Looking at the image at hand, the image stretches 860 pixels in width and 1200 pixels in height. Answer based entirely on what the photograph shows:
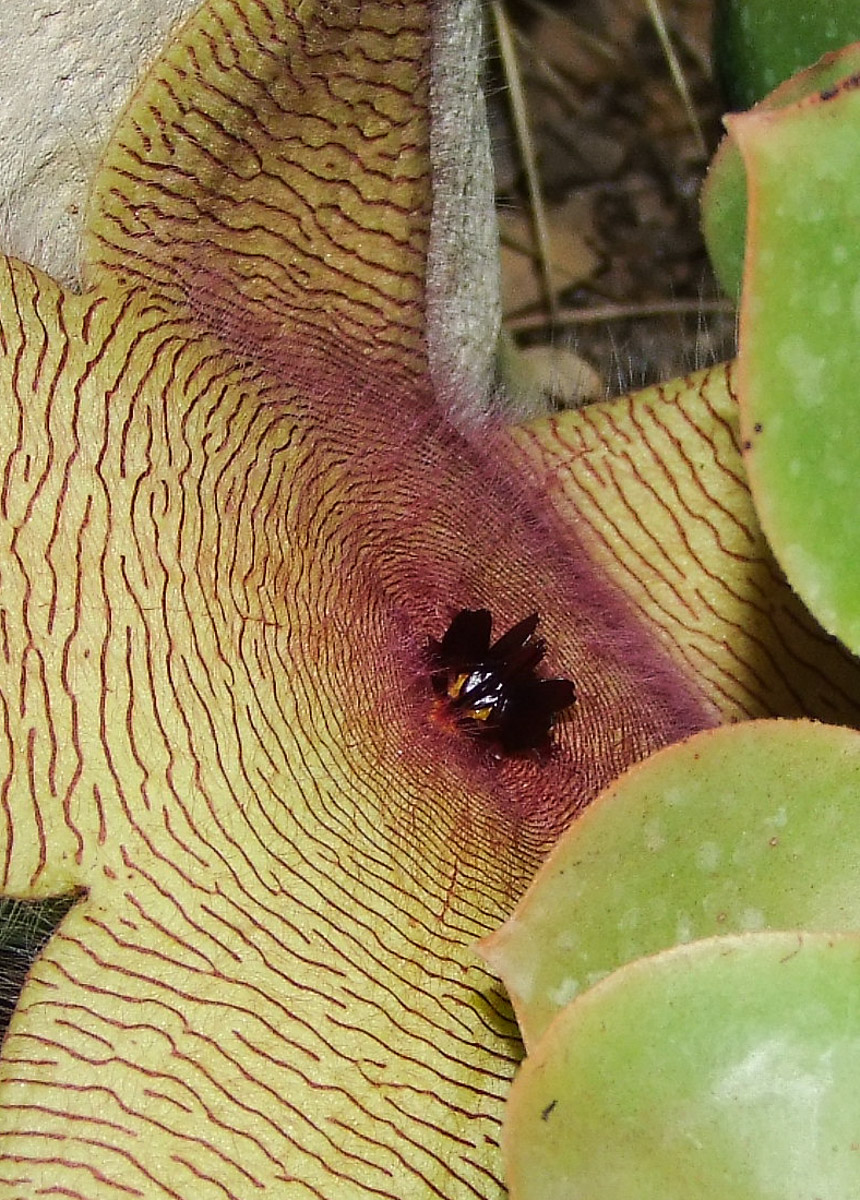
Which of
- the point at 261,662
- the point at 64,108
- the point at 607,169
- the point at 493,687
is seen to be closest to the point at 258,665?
the point at 261,662

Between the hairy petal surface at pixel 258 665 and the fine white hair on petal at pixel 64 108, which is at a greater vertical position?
the fine white hair on petal at pixel 64 108

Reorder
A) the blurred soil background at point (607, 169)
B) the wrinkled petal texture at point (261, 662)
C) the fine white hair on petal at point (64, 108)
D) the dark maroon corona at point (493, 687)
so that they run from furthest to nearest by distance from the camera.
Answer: the blurred soil background at point (607, 169) → the dark maroon corona at point (493, 687) → the fine white hair on petal at point (64, 108) → the wrinkled petal texture at point (261, 662)

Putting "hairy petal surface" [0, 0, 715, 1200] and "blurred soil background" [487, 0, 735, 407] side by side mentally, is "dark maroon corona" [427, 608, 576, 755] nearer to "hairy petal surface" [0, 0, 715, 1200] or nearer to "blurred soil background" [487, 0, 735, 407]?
"hairy petal surface" [0, 0, 715, 1200]

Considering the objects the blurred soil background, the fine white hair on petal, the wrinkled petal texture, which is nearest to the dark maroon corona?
the wrinkled petal texture

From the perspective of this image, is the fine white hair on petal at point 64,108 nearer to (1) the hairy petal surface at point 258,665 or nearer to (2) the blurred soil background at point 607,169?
(1) the hairy petal surface at point 258,665

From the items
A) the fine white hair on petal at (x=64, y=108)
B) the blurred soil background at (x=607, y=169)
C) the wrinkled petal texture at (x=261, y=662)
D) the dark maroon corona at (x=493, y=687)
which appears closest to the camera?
the wrinkled petal texture at (x=261, y=662)

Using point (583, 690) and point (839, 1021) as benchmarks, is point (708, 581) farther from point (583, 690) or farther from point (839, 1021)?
point (839, 1021)

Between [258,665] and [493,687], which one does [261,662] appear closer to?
[258,665]

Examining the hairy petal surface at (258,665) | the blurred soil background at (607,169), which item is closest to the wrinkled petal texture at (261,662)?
the hairy petal surface at (258,665)
